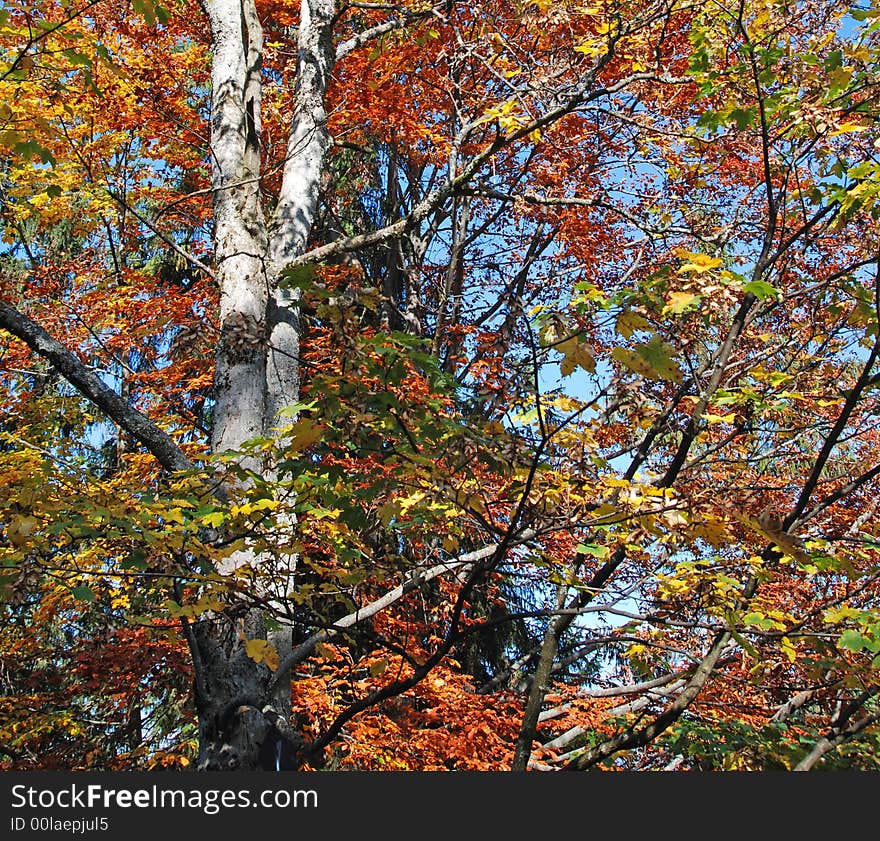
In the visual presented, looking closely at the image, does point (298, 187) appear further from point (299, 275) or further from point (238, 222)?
point (299, 275)

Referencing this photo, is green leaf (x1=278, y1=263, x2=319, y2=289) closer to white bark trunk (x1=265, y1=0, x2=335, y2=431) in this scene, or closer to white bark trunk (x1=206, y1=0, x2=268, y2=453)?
white bark trunk (x1=206, y1=0, x2=268, y2=453)

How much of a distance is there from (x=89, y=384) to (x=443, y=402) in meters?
1.97

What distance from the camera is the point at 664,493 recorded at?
3104 millimetres

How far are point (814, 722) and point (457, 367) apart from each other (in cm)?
623

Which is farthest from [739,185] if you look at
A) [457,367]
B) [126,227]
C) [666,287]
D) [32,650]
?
[32,650]

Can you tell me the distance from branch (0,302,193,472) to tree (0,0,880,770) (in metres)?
0.02

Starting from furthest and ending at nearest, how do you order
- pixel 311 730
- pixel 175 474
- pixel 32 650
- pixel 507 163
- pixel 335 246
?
pixel 507 163
pixel 32 650
pixel 311 730
pixel 335 246
pixel 175 474

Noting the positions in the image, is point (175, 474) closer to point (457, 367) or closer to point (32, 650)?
point (32, 650)

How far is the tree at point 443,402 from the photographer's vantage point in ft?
9.80

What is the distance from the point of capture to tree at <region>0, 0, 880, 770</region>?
2.99 m

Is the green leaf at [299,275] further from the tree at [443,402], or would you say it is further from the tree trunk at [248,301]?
the tree trunk at [248,301]

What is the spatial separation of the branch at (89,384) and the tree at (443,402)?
23 mm

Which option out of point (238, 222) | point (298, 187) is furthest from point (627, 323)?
point (298, 187)

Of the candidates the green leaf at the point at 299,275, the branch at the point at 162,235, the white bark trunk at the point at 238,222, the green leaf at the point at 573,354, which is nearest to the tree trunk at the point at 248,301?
the white bark trunk at the point at 238,222
